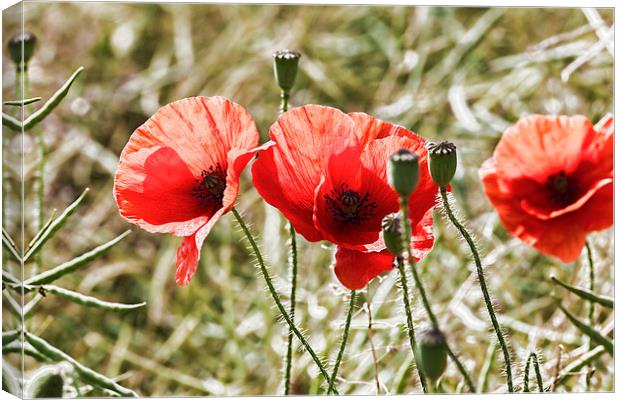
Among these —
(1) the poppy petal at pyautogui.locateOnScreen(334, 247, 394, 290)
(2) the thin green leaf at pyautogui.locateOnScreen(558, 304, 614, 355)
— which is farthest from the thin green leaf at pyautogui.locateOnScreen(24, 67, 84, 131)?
(2) the thin green leaf at pyautogui.locateOnScreen(558, 304, 614, 355)

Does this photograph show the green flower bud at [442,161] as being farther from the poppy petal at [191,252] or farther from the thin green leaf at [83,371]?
the thin green leaf at [83,371]

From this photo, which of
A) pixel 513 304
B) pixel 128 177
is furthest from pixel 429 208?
pixel 513 304

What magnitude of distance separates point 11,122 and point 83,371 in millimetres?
170

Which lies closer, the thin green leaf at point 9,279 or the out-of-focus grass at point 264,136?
the thin green leaf at point 9,279

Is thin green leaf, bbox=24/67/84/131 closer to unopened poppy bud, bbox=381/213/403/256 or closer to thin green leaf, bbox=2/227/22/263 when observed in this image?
thin green leaf, bbox=2/227/22/263

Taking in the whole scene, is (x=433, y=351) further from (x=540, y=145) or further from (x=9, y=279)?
(x=9, y=279)

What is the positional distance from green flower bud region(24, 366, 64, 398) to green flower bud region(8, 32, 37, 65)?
0.66 feet

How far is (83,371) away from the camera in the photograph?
676 millimetres

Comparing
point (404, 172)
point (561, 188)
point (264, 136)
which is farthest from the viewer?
point (264, 136)

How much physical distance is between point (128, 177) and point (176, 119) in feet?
0.14

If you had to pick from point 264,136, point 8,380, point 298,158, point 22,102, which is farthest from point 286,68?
point 264,136

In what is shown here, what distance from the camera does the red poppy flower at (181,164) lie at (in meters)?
0.61

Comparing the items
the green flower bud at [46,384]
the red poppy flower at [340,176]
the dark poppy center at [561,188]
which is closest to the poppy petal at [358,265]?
the red poppy flower at [340,176]

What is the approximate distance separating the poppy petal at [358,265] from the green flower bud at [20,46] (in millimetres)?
260
